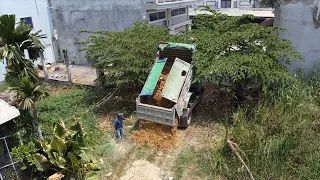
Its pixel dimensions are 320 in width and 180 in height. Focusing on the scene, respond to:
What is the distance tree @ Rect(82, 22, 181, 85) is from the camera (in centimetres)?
1070

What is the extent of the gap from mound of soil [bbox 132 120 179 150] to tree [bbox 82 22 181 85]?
7.11 ft

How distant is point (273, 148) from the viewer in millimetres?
6906

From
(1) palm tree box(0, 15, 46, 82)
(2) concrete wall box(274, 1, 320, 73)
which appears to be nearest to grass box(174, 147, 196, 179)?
(1) palm tree box(0, 15, 46, 82)

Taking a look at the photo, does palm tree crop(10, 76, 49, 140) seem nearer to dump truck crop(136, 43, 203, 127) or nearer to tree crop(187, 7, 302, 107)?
Result: dump truck crop(136, 43, 203, 127)

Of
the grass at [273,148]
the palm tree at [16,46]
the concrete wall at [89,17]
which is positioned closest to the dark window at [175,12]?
the concrete wall at [89,17]

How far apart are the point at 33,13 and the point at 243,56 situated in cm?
1663

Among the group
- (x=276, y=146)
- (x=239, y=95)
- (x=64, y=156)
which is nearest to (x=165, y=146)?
(x=64, y=156)

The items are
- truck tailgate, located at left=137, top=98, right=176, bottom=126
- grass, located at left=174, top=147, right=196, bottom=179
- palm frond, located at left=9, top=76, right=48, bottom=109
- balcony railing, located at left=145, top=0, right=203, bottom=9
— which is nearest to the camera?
palm frond, located at left=9, top=76, right=48, bottom=109

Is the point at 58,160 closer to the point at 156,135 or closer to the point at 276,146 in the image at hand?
the point at 156,135

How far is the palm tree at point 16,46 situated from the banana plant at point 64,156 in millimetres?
2095

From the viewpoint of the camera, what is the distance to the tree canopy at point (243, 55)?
886cm

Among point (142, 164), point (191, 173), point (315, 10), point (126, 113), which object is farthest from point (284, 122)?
point (126, 113)

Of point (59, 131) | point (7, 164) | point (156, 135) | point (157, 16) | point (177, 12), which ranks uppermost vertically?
point (177, 12)

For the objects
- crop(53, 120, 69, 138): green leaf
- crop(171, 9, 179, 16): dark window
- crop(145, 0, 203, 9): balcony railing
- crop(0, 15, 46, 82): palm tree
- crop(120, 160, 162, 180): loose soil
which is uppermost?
crop(145, 0, 203, 9): balcony railing
